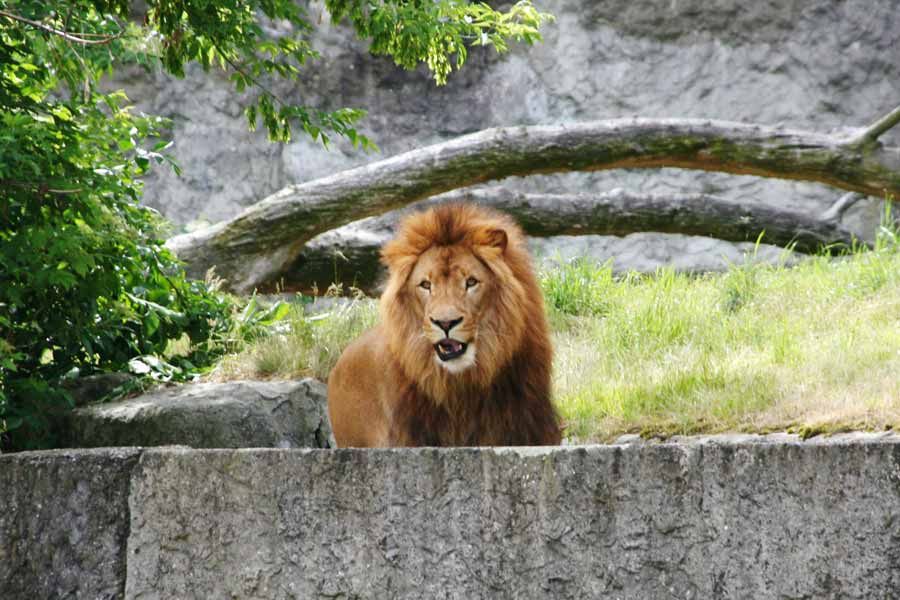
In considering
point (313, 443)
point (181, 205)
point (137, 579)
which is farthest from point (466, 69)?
point (137, 579)

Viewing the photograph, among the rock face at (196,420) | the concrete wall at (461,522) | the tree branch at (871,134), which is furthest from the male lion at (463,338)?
the tree branch at (871,134)

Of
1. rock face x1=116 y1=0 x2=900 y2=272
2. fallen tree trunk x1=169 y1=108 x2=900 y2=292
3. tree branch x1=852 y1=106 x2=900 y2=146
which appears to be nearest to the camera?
tree branch x1=852 y1=106 x2=900 y2=146

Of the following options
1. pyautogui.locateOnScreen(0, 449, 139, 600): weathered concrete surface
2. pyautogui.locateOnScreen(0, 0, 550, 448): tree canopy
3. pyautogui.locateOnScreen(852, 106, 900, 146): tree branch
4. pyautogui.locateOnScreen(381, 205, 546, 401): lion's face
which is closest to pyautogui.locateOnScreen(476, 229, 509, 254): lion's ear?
pyautogui.locateOnScreen(381, 205, 546, 401): lion's face

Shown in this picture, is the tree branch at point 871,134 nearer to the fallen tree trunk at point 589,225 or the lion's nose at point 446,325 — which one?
the fallen tree trunk at point 589,225

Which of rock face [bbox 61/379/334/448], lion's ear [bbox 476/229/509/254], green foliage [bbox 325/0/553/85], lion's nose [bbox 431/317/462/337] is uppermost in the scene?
green foliage [bbox 325/0/553/85]

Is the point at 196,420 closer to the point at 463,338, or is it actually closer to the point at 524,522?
the point at 463,338

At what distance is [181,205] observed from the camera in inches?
472

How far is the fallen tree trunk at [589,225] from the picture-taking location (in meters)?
8.29

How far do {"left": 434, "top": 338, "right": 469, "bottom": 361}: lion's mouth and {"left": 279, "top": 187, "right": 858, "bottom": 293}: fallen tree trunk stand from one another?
3.81 metres

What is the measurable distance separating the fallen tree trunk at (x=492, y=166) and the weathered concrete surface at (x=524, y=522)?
4.42m

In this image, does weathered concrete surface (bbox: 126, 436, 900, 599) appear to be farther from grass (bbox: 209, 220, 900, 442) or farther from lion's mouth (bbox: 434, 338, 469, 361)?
grass (bbox: 209, 220, 900, 442)

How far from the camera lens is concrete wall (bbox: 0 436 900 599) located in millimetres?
2988

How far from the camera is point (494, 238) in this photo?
471cm

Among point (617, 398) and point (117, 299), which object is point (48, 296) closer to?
point (117, 299)
